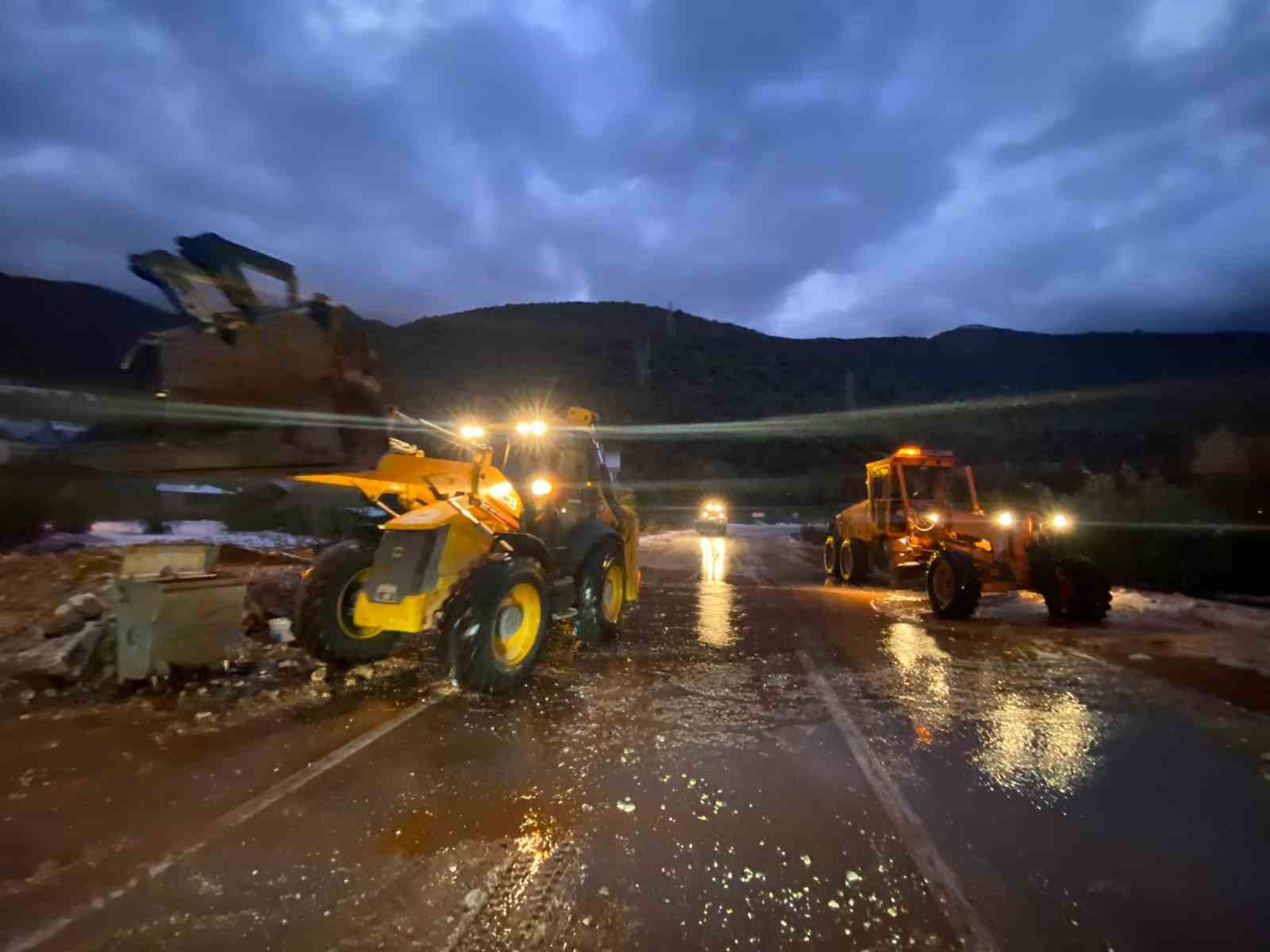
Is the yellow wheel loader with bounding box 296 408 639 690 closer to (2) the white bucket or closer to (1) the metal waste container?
(1) the metal waste container

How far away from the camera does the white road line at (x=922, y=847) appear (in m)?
3.16

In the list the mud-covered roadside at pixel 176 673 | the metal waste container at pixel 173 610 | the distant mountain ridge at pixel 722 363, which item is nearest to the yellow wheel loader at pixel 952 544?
the mud-covered roadside at pixel 176 673

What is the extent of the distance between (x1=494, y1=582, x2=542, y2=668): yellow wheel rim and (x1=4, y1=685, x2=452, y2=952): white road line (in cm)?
78

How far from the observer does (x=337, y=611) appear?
721 cm

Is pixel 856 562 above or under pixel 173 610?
under

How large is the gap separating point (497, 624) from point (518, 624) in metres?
0.47

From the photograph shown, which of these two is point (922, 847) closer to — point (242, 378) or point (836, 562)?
point (242, 378)

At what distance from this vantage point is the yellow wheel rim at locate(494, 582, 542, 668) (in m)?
6.64

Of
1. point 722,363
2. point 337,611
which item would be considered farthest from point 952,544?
point 722,363

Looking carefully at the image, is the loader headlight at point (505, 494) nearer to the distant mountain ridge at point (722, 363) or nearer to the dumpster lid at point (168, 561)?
the dumpster lid at point (168, 561)

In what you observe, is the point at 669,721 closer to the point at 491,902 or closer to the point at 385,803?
the point at 385,803

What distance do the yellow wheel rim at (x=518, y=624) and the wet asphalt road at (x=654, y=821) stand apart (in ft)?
1.11

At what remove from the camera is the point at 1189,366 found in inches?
2331

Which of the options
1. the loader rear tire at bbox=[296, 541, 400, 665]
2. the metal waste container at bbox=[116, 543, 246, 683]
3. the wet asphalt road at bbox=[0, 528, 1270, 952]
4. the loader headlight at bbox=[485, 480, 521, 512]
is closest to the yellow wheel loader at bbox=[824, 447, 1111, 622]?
the wet asphalt road at bbox=[0, 528, 1270, 952]
